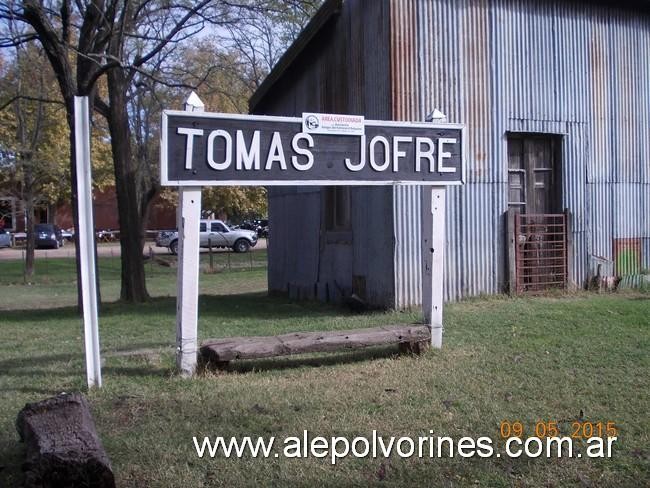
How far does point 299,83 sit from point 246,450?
1091cm

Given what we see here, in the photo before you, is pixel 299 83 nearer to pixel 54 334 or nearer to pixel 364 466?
pixel 54 334

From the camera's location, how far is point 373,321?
929cm

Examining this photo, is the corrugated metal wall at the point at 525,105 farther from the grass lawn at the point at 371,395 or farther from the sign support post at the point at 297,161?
the sign support post at the point at 297,161

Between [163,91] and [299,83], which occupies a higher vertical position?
[163,91]

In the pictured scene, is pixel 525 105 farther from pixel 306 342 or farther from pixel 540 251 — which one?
pixel 306 342

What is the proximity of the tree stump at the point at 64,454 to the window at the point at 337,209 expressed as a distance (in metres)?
8.21

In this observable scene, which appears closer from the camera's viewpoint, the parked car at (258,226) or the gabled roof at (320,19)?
the gabled roof at (320,19)

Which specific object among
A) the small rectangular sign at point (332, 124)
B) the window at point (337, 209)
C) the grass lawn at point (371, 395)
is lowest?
the grass lawn at point (371, 395)

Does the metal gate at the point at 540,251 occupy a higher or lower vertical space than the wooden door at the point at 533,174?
lower

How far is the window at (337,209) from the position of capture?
1228 cm

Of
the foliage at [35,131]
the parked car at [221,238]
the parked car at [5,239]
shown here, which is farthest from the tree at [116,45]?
the parked car at [5,239]

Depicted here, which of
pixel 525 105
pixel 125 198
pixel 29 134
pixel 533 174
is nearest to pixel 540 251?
pixel 533 174

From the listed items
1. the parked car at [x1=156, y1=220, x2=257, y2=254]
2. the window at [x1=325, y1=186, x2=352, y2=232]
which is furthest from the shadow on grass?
the parked car at [x1=156, y1=220, x2=257, y2=254]

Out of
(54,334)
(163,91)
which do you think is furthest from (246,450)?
(163,91)
